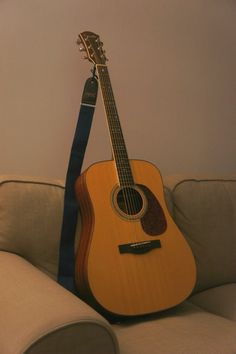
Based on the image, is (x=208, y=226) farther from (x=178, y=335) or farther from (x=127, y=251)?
(x=178, y=335)

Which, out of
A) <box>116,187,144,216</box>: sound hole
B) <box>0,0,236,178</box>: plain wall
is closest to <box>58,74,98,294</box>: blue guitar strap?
<box>116,187,144,216</box>: sound hole

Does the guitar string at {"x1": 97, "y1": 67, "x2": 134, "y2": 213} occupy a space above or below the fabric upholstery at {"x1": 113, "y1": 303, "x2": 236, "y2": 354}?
above

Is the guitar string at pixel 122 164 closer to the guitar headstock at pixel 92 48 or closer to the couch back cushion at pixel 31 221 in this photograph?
the guitar headstock at pixel 92 48

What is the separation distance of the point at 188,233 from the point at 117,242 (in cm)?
42

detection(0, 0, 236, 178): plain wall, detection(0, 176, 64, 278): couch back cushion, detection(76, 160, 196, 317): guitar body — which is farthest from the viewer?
detection(0, 0, 236, 178): plain wall

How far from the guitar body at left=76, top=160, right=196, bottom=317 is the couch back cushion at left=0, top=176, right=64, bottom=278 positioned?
102 millimetres

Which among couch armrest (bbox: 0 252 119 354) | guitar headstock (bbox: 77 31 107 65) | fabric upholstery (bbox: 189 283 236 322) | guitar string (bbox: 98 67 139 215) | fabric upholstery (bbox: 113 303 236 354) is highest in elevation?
guitar headstock (bbox: 77 31 107 65)

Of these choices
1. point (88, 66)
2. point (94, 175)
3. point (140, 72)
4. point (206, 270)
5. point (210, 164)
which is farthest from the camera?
point (210, 164)

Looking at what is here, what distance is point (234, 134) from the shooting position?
77.3 inches

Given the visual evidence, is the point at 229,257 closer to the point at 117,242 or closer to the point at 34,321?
the point at 117,242

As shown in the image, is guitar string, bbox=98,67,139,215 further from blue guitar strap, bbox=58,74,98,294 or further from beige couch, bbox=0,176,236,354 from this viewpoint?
beige couch, bbox=0,176,236,354

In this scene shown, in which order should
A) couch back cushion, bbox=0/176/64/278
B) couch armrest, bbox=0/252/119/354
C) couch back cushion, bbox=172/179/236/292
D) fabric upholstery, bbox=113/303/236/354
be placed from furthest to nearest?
couch back cushion, bbox=172/179/236/292 → couch back cushion, bbox=0/176/64/278 → fabric upholstery, bbox=113/303/236/354 → couch armrest, bbox=0/252/119/354

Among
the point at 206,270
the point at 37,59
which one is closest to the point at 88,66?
the point at 37,59

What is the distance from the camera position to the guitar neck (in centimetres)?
113
